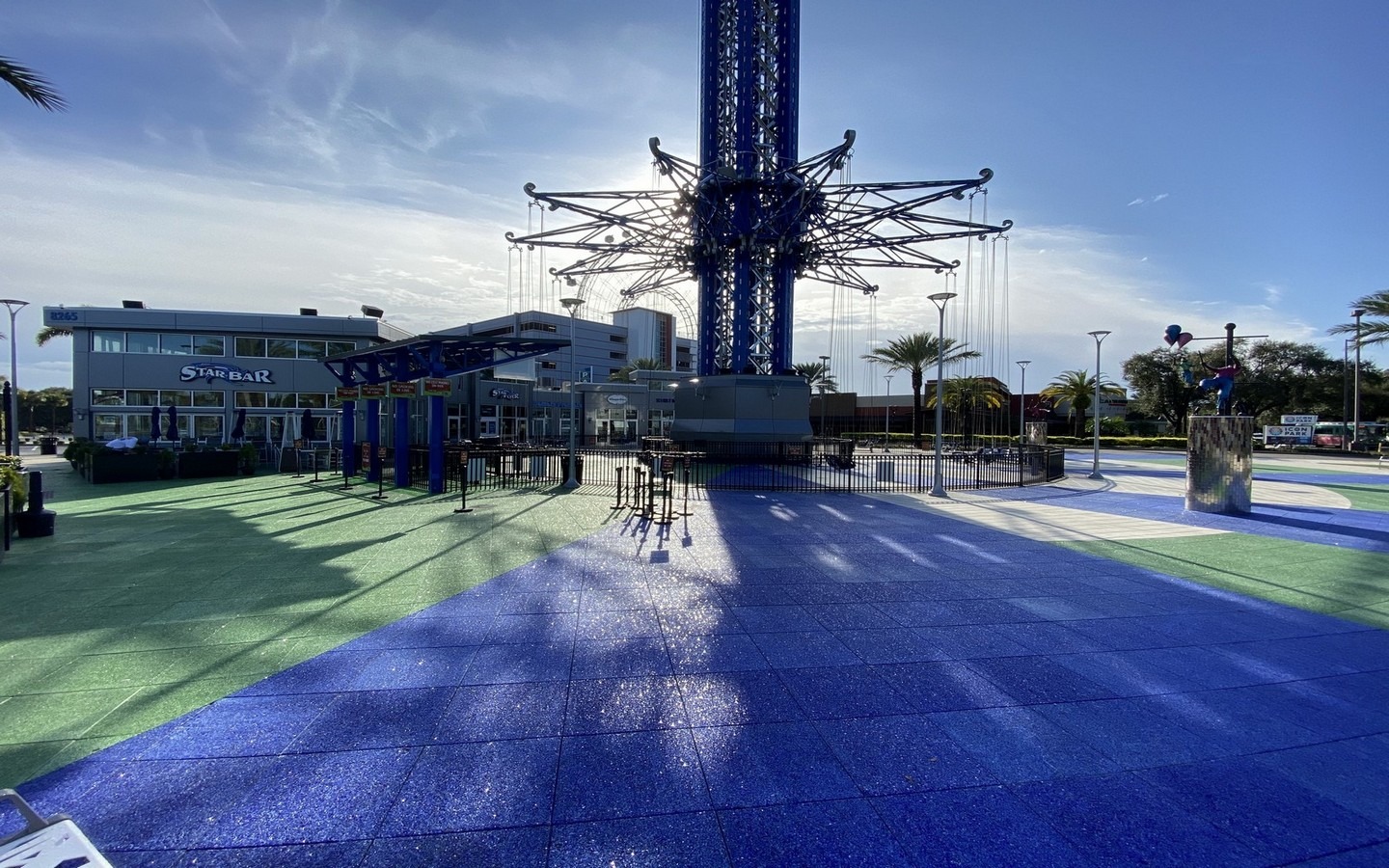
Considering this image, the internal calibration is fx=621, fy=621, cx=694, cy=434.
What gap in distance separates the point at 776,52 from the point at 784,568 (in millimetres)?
28368

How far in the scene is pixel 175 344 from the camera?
29234mm

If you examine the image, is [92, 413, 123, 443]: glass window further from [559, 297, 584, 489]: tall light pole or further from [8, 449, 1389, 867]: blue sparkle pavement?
[8, 449, 1389, 867]: blue sparkle pavement

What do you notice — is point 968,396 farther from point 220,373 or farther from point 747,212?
point 220,373

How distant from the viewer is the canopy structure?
16.8 meters

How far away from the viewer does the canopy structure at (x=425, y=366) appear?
16.8 metres

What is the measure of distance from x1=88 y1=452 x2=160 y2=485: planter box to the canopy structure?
6079 millimetres

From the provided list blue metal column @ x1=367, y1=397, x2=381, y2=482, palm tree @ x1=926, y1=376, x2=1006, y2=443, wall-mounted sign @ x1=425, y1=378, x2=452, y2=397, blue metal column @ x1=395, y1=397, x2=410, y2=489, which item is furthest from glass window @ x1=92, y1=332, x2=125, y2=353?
palm tree @ x1=926, y1=376, x2=1006, y2=443

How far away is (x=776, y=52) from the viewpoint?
95.1ft

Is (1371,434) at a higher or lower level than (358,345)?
lower

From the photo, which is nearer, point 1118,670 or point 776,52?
point 1118,670

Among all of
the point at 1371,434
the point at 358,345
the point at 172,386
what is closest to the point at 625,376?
the point at 358,345

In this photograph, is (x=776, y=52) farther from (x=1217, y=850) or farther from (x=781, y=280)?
(x=1217, y=850)

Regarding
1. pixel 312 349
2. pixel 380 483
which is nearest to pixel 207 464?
pixel 380 483

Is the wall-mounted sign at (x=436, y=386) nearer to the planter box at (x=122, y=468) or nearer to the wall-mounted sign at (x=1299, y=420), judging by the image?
the planter box at (x=122, y=468)
